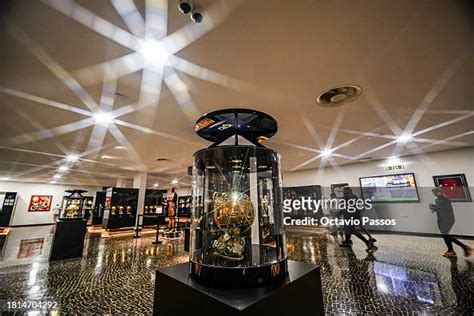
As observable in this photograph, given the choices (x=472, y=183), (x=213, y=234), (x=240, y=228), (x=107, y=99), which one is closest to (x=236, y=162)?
(x=240, y=228)

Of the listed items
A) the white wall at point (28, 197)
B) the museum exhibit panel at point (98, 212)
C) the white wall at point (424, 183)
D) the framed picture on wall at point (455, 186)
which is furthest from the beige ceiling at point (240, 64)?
the white wall at point (28, 197)

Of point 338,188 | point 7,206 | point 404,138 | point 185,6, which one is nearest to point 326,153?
point 404,138

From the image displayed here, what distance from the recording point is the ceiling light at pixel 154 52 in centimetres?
193

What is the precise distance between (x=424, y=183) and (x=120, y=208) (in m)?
12.3

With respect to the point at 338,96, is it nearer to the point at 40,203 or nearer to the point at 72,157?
the point at 72,157

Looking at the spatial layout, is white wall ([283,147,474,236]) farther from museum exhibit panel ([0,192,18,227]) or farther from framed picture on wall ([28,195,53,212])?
museum exhibit panel ([0,192,18,227])

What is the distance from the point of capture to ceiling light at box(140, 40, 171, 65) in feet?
6.34

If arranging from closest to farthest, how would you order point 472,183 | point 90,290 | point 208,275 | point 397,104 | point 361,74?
1. point 208,275
2. point 361,74
3. point 90,290
4. point 397,104
5. point 472,183

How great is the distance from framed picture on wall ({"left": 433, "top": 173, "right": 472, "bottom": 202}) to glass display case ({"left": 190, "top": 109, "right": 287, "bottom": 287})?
8.16 meters

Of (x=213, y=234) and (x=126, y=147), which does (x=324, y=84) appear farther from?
(x=126, y=147)

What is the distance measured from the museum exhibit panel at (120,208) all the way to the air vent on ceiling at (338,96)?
9211 mm

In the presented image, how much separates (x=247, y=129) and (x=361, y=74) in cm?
196

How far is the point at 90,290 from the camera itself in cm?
262

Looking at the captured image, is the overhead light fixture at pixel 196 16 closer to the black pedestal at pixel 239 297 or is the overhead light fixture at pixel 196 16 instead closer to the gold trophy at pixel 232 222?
the gold trophy at pixel 232 222
